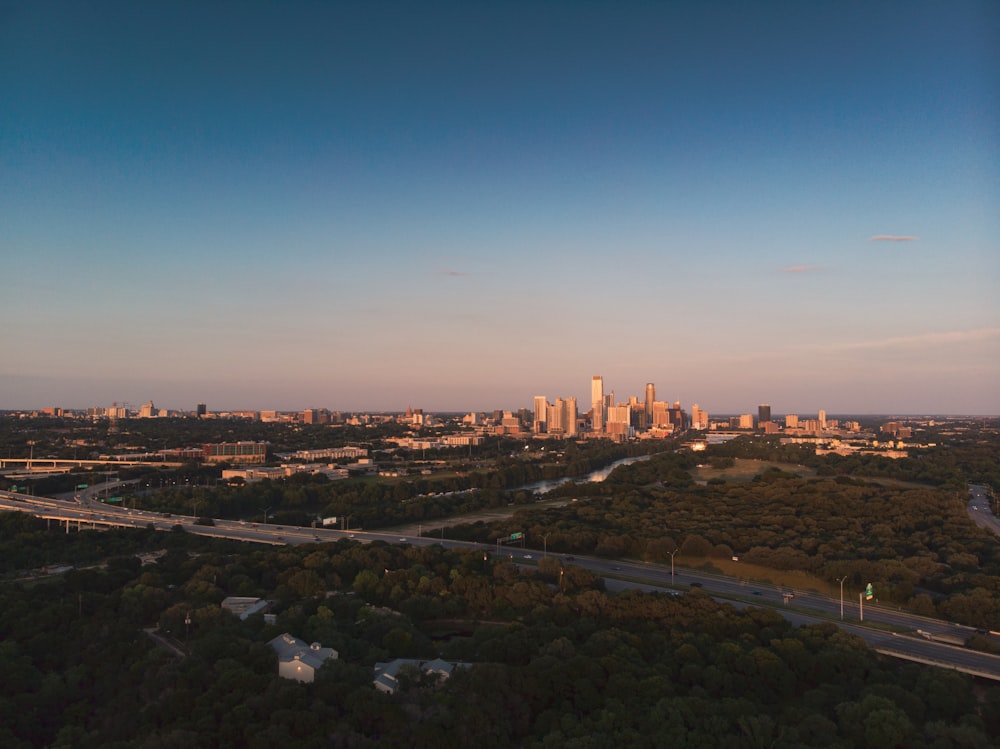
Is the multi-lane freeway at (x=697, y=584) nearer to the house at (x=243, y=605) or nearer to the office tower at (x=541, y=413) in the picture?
the house at (x=243, y=605)

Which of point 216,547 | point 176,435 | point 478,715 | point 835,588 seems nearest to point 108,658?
point 478,715

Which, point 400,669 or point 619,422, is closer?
point 400,669

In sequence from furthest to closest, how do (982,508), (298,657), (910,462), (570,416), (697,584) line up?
(570,416), (910,462), (982,508), (697,584), (298,657)

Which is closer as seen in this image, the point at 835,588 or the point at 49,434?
the point at 835,588

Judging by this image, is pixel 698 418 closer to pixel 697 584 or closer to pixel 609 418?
pixel 609 418

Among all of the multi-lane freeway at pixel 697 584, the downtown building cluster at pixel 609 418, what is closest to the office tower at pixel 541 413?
the downtown building cluster at pixel 609 418

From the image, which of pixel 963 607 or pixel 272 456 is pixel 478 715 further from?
pixel 272 456

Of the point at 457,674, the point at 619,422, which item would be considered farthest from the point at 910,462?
the point at 619,422
